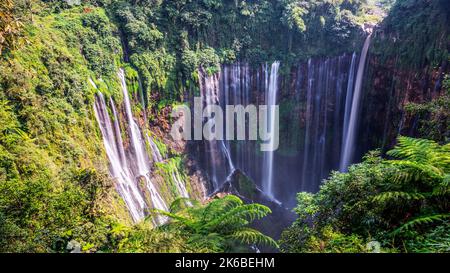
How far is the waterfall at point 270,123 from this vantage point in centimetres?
2069

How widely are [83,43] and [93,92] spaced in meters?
2.57

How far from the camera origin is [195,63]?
58.7 ft

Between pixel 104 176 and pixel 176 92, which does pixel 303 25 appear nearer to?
pixel 176 92

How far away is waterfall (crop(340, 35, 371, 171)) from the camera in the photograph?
1812 cm

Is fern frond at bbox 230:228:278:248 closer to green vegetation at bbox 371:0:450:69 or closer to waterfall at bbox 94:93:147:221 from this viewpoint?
waterfall at bbox 94:93:147:221

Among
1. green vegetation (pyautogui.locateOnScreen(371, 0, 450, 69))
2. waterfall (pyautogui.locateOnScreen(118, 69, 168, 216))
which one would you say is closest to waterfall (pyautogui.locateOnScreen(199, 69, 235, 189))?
waterfall (pyautogui.locateOnScreen(118, 69, 168, 216))

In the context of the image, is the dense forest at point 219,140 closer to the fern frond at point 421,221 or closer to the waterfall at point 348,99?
the fern frond at point 421,221

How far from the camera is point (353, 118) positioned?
1859 cm

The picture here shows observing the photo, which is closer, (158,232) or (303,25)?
(158,232)

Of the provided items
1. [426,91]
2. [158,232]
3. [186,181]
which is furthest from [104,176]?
[426,91]

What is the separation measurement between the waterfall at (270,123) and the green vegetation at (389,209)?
52.7ft

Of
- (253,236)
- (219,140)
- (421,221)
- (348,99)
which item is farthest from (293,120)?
(421,221)

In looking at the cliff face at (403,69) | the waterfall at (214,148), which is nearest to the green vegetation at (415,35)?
the cliff face at (403,69)

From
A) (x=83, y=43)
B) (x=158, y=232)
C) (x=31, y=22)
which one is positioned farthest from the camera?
(x=83, y=43)
